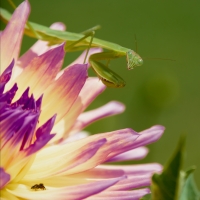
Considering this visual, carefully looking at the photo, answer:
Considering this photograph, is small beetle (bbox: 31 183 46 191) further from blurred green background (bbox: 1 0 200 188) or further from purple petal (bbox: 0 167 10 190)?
blurred green background (bbox: 1 0 200 188)

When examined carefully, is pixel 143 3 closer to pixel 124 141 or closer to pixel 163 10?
pixel 163 10

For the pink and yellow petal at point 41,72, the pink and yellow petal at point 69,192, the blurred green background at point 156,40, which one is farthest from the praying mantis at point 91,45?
the blurred green background at point 156,40

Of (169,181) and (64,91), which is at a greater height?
(64,91)

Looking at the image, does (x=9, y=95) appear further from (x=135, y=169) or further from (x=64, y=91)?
(x=135, y=169)

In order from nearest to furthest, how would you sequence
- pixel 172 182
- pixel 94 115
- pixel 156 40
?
pixel 172 182, pixel 94 115, pixel 156 40

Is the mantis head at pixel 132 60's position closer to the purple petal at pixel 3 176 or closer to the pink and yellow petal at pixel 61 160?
the pink and yellow petal at pixel 61 160

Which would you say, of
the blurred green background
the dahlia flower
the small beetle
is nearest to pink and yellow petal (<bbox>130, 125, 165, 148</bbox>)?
the dahlia flower

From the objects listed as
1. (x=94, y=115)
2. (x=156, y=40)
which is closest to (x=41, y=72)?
(x=94, y=115)
